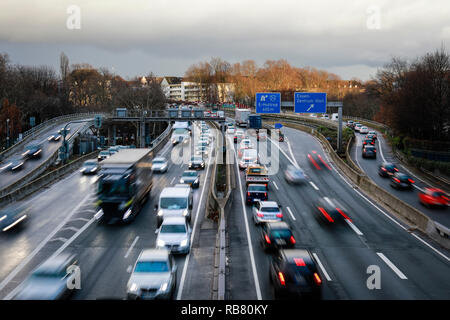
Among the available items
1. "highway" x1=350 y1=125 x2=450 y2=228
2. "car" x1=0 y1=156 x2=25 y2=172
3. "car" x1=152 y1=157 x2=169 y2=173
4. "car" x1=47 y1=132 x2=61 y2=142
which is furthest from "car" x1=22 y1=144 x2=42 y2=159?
"highway" x1=350 y1=125 x2=450 y2=228

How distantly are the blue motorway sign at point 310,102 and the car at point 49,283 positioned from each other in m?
29.1

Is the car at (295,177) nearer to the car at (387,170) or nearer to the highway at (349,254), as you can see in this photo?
the highway at (349,254)

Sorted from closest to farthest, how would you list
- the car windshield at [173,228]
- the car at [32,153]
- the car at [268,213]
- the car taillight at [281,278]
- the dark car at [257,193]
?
the car taillight at [281,278], the car windshield at [173,228], the car at [268,213], the dark car at [257,193], the car at [32,153]

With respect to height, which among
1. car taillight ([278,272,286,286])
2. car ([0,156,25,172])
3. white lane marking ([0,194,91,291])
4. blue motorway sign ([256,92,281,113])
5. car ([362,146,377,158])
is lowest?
white lane marking ([0,194,91,291])

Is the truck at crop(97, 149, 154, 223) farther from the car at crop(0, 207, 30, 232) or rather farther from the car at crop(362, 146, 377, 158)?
the car at crop(362, 146, 377, 158)

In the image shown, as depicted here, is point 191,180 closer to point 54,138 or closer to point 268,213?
point 268,213

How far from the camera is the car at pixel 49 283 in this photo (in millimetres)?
12672

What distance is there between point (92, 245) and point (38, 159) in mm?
34032

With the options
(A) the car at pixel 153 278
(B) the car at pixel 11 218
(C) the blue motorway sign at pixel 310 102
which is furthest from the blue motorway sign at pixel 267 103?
(A) the car at pixel 153 278

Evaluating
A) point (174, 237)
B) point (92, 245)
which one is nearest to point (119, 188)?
point (92, 245)

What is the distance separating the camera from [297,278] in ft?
41.5

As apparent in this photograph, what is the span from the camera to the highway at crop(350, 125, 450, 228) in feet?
88.2

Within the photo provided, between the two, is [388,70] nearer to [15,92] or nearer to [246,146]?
[246,146]

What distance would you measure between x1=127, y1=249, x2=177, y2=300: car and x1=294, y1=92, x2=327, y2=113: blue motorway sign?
26828 mm
